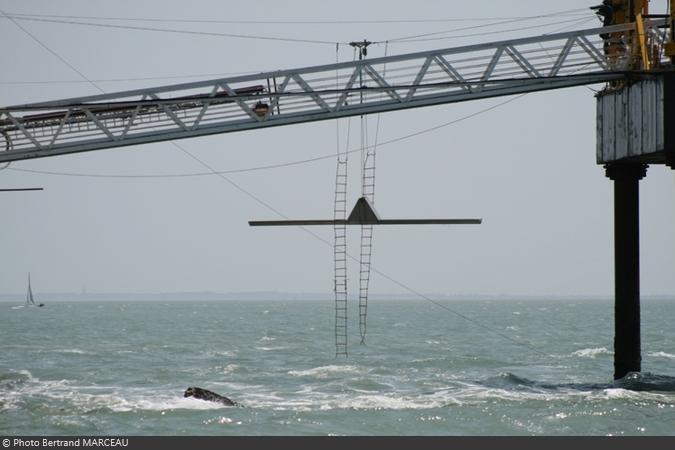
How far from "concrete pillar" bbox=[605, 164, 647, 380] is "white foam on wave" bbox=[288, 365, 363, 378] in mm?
13317

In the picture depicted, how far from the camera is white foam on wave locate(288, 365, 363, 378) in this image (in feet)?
150

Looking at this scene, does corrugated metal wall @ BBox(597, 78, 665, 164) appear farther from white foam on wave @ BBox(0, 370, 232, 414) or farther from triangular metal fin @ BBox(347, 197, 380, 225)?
white foam on wave @ BBox(0, 370, 232, 414)

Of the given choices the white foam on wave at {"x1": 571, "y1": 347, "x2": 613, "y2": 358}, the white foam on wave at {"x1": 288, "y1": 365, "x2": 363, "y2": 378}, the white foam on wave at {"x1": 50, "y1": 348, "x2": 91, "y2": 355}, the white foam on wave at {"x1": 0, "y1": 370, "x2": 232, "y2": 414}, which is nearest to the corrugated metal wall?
the white foam on wave at {"x1": 0, "y1": 370, "x2": 232, "y2": 414}

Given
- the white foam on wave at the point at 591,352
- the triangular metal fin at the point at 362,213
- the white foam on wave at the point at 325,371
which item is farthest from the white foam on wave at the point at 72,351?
the triangular metal fin at the point at 362,213

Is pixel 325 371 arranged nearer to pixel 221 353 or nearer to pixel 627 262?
pixel 627 262

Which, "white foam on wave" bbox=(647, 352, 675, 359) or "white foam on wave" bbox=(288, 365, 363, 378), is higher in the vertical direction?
"white foam on wave" bbox=(647, 352, 675, 359)

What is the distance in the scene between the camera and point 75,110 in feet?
110

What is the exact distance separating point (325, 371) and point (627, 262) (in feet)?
52.8

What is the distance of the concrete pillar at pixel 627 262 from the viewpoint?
35.9 meters

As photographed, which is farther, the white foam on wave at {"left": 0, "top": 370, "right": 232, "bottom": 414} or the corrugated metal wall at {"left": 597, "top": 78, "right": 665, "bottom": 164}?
the white foam on wave at {"left": 0, "top": 370, "right": 232, "bottom": 414}

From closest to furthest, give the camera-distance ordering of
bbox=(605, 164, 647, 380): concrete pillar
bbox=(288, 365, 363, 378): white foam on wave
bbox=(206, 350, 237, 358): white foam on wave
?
bbox=(605, 164, 647, 380): concrete pillar → bbox=(288, 365, 363, 378): white foam on wave → bbox=(206, 350, 237, 358): white foam on wave
